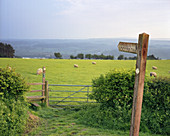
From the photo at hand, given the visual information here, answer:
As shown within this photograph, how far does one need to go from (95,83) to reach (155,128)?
340 cm

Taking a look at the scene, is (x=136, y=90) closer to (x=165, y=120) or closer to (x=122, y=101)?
(x=122, y=101)

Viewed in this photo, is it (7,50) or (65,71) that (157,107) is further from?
(7,50)

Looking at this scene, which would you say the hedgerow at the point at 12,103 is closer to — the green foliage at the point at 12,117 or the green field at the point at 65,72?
the green foliage at the point at 12,117

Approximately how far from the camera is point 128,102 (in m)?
8.82

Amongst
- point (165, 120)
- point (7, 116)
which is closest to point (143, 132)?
point (165, 120)

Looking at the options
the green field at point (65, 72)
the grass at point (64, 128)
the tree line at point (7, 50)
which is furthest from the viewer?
the tree line at point (7, 50)

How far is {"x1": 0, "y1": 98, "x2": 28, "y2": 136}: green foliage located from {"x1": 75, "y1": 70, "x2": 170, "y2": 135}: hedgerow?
107 inches

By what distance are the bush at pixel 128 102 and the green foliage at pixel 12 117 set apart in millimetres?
3154

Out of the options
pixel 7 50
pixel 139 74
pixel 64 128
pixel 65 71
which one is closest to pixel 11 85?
pixel 64 128

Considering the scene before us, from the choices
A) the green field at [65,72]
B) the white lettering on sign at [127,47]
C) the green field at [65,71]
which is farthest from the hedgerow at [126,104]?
the green field at [65,71]

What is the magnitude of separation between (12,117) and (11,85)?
1268 mm

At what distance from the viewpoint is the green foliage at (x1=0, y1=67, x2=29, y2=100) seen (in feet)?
25.2

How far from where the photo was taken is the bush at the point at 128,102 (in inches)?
325

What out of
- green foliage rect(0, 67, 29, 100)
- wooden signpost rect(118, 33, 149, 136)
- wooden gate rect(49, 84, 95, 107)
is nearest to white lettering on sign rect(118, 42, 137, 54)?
wooden signpost rect(118, 33, 149, 136)
